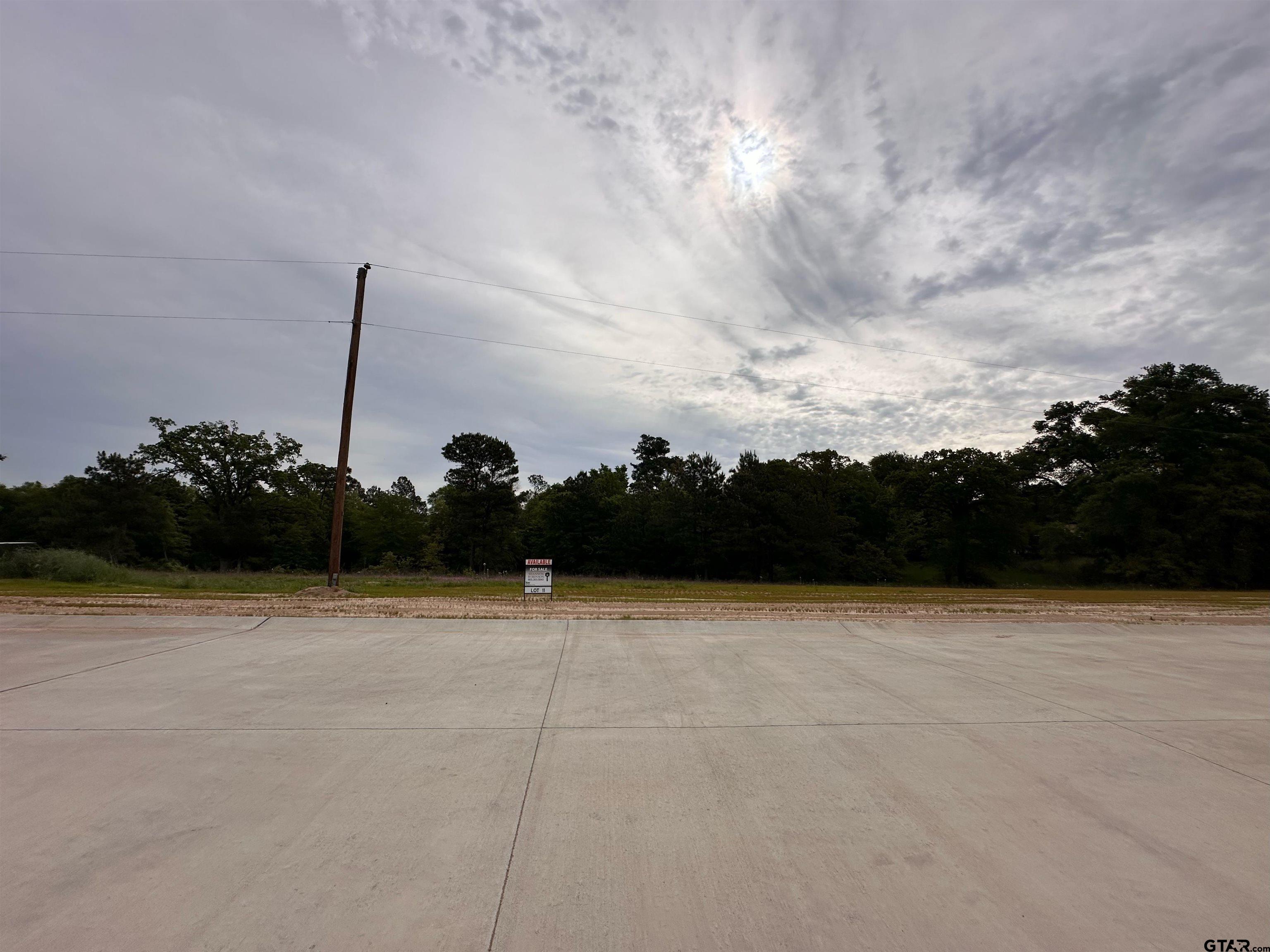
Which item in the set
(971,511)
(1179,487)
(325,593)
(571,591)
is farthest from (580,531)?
(1179,487)

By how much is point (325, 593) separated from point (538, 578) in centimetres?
599

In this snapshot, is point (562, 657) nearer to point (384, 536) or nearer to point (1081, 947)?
point (1081, 947)

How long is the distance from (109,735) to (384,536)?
193 feet

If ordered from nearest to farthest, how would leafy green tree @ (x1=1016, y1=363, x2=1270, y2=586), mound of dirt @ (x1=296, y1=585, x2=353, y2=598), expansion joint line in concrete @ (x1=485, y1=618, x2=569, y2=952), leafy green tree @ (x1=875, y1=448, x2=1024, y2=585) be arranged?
1. expansion joint line in concrete @ (x1=485, y1=618, x2=569, y2=952)
2. mound of dirt @ (x1=296, y1=585, x2=353, y2=598)
3. leafy green tree @ (x1=1016, y1=363, x2=1270, y2=586)
4. leafy green tree @ (x1=875, y1=448, x2=1024, y2=585)

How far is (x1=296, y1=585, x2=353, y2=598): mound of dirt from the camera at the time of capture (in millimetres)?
15000

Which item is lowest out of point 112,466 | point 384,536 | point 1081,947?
point 1081,947

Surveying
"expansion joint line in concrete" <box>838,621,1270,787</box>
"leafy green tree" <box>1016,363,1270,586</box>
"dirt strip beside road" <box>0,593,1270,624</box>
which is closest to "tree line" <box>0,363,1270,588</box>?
"leafy green tree" <box>1016,363,1270,586</box>

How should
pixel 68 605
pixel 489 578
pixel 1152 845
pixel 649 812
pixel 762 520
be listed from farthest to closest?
pixel 762 520, pixel 489 578, pixel 68 605, pixel 649 812, pixel 1152 845

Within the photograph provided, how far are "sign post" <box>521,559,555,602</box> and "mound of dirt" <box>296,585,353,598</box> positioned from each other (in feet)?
16.2

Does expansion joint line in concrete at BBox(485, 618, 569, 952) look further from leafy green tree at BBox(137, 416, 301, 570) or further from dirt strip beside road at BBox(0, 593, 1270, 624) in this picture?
leafy green tree at BBox(137, 416, 301, 570)

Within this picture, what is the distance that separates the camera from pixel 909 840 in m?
3.41


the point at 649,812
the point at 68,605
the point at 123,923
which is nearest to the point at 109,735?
the point at 123,923

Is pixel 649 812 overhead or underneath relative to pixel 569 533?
underneath

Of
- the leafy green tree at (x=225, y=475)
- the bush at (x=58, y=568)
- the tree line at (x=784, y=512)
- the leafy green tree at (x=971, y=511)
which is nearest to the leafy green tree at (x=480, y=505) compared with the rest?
the tree line at (x=784, y=512)
